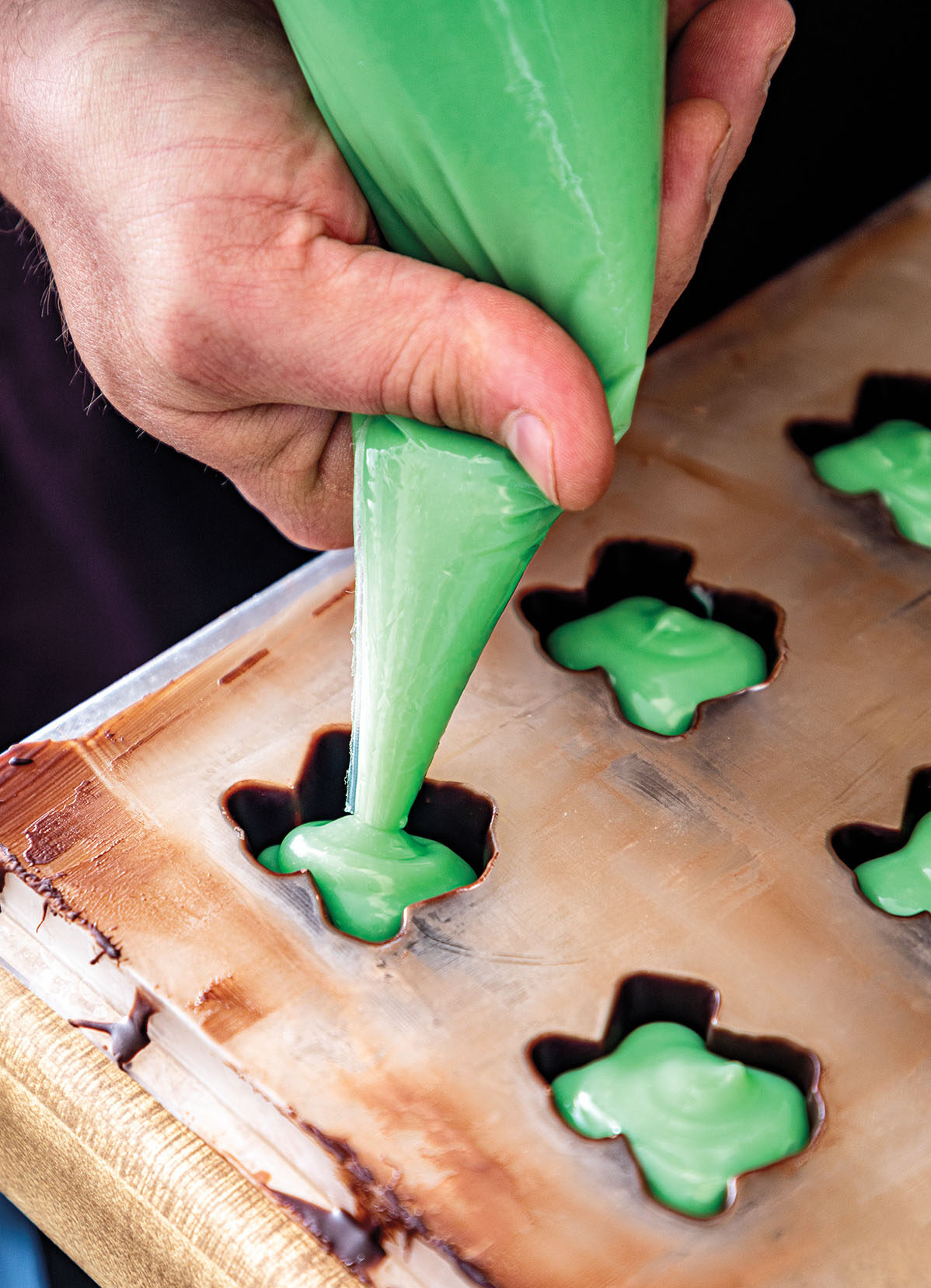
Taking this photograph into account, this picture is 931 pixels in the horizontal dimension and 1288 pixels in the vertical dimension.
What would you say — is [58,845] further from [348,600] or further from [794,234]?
[794,234]

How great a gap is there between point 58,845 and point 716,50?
0.62m

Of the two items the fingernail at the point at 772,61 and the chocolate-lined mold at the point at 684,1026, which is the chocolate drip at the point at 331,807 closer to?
the chocolate-lined mold at the point at 684,1026

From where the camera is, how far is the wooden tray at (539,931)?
24.1 inches

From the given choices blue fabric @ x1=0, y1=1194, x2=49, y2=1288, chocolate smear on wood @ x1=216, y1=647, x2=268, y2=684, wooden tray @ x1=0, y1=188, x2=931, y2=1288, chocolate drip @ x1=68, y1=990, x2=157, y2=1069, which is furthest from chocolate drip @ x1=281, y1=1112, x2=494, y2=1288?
blue fabric @ x1=0, y1=1194, x2=49, y2=1288

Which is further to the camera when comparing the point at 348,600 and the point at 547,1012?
the point at 348,600

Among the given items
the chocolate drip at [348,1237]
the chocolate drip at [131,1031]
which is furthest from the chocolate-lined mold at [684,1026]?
the chocolate drip at [131,1031]

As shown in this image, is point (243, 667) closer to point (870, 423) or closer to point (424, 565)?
point (424, 565)

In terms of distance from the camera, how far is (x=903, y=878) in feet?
2.46

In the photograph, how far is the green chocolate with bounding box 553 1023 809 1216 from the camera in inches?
24.7

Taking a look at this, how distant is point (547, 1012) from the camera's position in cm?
68

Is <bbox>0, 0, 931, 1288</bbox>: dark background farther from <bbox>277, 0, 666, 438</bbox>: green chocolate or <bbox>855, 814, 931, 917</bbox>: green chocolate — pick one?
<bbox>855, 814, 931, 917</bbox>: green chocolate

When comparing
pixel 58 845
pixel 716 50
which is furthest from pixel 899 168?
pixel 58 845

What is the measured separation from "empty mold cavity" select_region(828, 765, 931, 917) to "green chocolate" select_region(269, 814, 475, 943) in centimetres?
25

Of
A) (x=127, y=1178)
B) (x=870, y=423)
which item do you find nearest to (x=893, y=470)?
(x=870, y=423)
